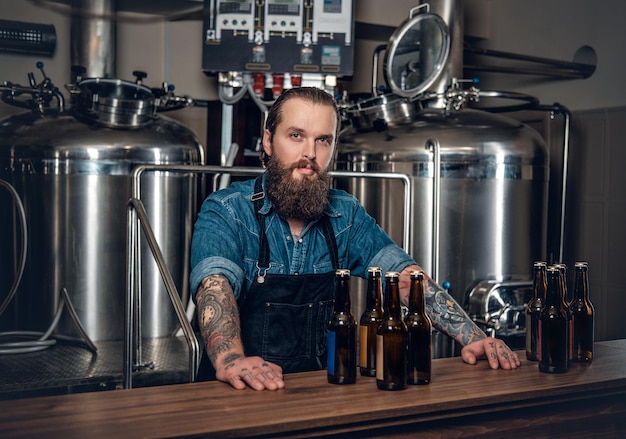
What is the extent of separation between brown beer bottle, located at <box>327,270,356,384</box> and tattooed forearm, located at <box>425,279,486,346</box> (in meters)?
0.50

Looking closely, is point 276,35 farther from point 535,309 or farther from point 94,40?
point 535,309

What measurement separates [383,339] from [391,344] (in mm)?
22

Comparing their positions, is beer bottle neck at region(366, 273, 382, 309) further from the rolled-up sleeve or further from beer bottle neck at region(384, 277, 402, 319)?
the rolled-up sleeve

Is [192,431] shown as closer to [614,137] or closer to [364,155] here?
[364,155]

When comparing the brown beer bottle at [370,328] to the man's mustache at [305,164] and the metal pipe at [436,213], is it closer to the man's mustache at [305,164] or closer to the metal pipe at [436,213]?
the man's mustache at [305,164]

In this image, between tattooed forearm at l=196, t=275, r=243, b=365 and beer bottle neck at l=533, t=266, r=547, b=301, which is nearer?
tattooed forearm at l=196, t=275, r=243, b=365

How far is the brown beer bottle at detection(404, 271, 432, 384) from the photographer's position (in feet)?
5.88

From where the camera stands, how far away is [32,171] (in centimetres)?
373

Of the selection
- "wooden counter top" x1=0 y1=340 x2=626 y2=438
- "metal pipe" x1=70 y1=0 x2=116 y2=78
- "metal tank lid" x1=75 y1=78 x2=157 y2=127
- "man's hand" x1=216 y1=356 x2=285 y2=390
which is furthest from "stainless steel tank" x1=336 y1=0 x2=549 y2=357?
"man's hand" x1=216 y1=356 x2=285 y2=390

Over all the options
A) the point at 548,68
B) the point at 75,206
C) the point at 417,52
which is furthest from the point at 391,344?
the point at 548,68

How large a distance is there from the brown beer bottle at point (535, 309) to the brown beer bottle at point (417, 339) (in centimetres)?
37

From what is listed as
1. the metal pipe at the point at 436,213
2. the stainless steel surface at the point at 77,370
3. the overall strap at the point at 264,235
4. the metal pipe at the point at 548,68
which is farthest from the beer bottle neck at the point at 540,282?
the metal pipe at the point at 548,68

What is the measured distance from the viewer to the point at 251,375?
1701 millimetres

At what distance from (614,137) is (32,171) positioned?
336 cm
